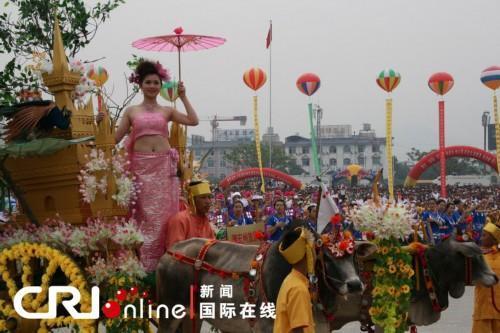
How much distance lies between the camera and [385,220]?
6.74 meters

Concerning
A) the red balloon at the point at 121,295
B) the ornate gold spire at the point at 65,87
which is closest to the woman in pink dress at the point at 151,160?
the ornate gold spire at the point at 65,87

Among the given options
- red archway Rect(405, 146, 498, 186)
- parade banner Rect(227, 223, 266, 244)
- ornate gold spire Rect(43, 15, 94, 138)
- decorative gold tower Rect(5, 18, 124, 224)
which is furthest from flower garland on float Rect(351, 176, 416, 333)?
red archway Rect(405, 146, 498, 186)

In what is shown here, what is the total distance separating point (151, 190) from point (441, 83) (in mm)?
21377

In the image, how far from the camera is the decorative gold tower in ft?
22.7

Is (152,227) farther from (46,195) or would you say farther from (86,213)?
(46,195)

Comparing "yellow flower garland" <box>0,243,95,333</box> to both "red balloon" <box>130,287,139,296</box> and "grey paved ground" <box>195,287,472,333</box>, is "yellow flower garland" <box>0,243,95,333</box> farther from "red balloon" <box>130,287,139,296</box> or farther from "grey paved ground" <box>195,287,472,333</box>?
"grey paved ground" <box>195,287,472,333</box>

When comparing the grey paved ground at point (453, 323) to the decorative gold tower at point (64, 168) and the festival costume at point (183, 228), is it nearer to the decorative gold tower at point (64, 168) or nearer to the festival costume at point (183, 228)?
the decorative gold tower at point (64, 168)

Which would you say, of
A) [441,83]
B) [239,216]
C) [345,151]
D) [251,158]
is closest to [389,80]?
[441,83]

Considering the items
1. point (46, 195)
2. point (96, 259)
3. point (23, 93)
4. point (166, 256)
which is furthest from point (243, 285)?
point (23, 93)

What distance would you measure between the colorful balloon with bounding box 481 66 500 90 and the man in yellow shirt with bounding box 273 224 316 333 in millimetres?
21319

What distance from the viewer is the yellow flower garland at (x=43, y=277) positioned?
6.52 meters

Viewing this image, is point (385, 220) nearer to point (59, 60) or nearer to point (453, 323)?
point (59, 60)

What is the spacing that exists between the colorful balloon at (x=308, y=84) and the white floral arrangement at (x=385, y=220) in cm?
2154

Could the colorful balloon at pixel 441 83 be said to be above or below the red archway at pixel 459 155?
above
